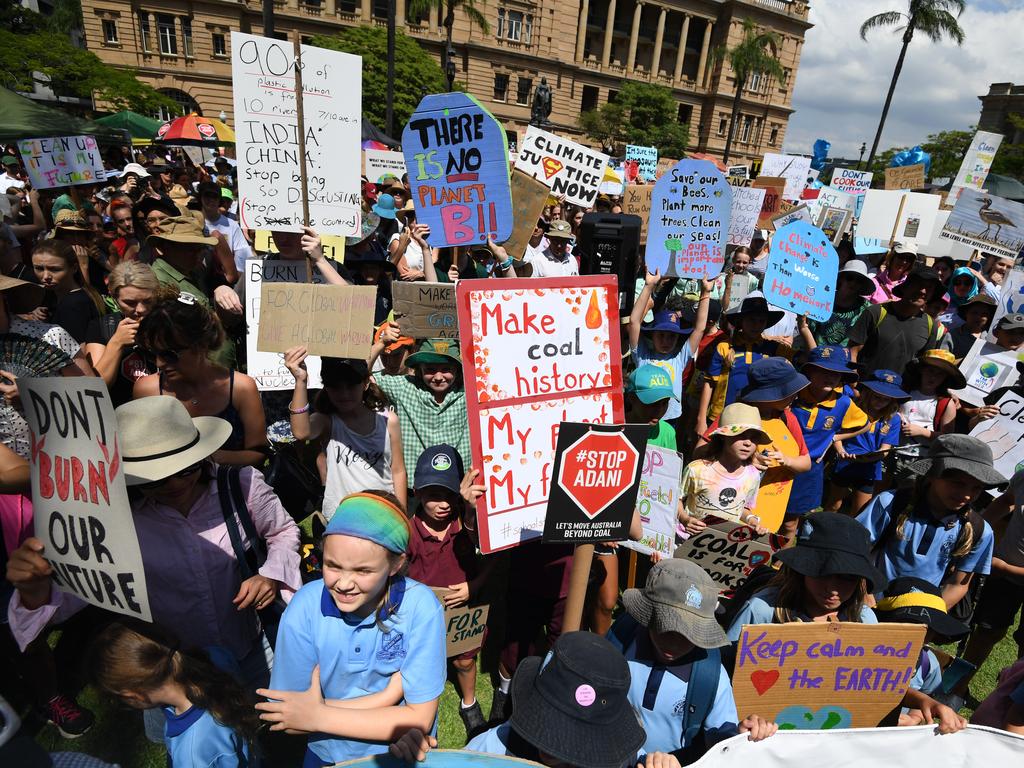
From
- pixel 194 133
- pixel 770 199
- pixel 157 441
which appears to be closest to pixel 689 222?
pixel 157 441

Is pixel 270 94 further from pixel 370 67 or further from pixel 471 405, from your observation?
pixel 370 67

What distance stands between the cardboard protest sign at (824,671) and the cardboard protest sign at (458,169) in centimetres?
298

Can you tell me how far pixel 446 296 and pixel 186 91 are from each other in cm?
5072

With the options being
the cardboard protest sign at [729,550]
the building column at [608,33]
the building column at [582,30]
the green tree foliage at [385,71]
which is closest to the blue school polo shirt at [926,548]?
the cardboard protest sign at [729,550]

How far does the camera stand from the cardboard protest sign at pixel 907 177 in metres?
10.7

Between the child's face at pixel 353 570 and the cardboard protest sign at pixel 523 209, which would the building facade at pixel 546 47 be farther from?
the child's face at pixel 353 570

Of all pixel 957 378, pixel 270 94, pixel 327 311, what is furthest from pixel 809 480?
pixel 270 94

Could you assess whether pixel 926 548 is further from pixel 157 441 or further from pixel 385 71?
pixel 385 71

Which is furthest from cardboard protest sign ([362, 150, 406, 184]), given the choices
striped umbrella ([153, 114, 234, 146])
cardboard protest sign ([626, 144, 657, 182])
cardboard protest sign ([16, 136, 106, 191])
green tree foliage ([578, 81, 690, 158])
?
green tree foliage ([578, 81, 690, 158])

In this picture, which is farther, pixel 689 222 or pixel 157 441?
pixel 689 222

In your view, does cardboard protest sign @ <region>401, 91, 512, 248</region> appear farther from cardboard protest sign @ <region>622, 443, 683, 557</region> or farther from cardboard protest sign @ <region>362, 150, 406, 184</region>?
cardboard protest sign @ <region>362, 150, 406, 184</region>

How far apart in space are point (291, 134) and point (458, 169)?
3.58 feet

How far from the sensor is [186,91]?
140ft

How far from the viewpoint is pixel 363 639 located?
6.01ft
